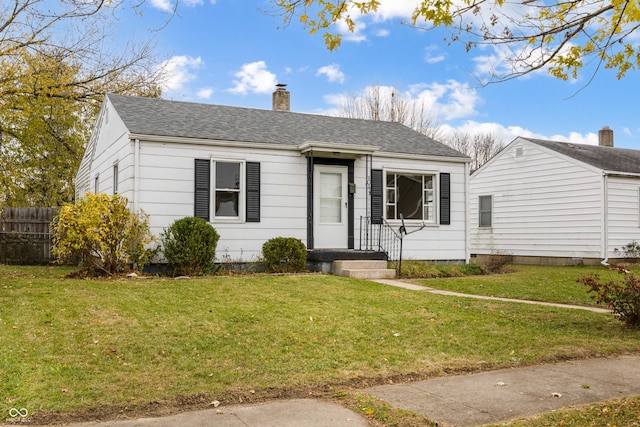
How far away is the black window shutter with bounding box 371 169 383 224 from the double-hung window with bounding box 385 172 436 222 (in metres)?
0.33

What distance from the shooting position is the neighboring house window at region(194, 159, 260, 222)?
541 inches

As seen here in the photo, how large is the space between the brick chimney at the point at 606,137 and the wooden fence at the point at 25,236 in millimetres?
22674

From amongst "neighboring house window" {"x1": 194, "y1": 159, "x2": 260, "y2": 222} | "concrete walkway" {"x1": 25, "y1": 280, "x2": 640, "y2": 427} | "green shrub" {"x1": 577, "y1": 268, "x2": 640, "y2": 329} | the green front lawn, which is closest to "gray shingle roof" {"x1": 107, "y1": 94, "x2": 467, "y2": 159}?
"neighboring house window" {"x1": 194, "y1": 159, "x2": 260, "y2": 222}

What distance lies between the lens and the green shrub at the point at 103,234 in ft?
38.2

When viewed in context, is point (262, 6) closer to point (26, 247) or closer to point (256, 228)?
point (256, 228)

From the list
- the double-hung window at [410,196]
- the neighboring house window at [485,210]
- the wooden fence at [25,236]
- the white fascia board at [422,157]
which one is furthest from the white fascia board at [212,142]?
the neighboring house window at [485,210]

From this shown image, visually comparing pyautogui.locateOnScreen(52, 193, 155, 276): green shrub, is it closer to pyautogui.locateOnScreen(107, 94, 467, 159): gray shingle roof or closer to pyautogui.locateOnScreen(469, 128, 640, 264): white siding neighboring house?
pyautogui.locateOnScreen(107, 94, 467, 159): gray shingle roof

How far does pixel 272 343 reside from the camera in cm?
660

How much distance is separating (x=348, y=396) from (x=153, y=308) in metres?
4.22

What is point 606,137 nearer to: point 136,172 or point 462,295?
point 462,295

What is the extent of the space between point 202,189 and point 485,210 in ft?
44.6

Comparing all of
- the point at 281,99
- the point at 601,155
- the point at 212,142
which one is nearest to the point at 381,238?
the point at 212,142

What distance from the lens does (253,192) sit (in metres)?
14.1

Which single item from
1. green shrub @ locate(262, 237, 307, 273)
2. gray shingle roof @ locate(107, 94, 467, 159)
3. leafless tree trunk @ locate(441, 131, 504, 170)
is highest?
leafless tree trunk @ locate(441, 131, 504, 170)
